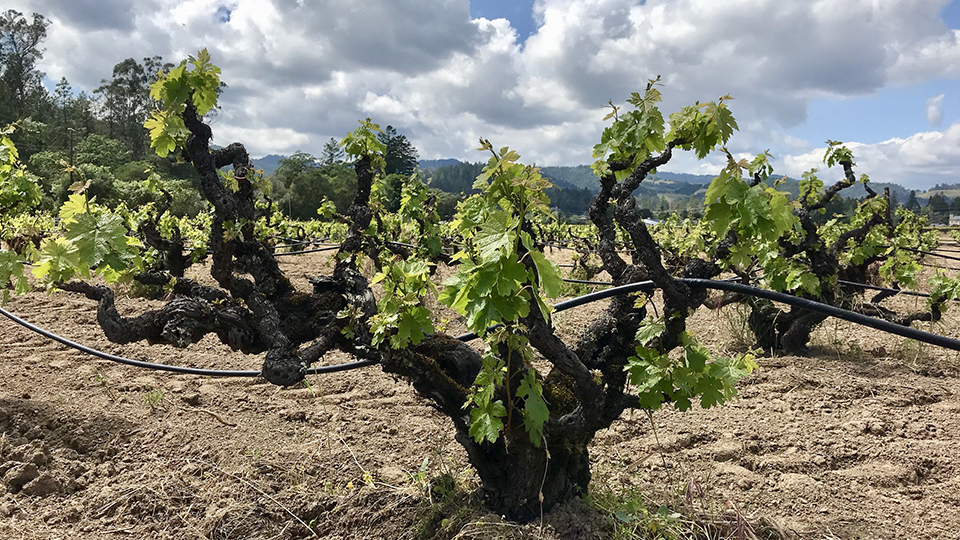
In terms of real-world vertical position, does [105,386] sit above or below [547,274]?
below

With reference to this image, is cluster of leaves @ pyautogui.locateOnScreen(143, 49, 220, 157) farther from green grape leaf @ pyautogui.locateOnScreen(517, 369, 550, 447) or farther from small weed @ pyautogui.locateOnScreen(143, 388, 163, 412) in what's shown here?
small weed @ pyautogui.locateOnScreen(143, 388, 163, 412)

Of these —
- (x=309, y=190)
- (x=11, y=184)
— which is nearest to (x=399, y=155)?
(x=309, y=190)

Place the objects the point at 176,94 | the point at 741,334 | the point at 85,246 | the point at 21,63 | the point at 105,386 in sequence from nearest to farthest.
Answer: the point at 85,246 → the point at 176,94 → the point at 105,386 → the point at 741,334 → the point at 21,63

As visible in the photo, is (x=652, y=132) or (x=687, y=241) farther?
(x=687, y=241)

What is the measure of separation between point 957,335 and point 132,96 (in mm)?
54973

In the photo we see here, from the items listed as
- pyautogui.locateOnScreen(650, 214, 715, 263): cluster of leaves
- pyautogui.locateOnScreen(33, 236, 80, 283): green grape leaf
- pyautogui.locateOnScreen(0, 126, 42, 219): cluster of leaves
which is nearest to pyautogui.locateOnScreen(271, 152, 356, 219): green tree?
pyautogui.locateOnScreen(650, 214, 715, 263): cluster of leaves

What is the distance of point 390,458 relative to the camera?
320 cm

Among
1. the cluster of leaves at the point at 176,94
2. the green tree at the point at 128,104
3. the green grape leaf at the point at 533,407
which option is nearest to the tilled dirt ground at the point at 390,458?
the green grape leaf at the point at 533,407

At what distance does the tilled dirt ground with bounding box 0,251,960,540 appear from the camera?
258 cm

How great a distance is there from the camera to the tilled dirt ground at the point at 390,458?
258 centimetres

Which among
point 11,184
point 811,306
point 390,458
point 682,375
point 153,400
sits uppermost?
point 11,184

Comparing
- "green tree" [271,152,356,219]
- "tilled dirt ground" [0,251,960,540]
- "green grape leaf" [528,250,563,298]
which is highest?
"green tree" [271,152,356,219]

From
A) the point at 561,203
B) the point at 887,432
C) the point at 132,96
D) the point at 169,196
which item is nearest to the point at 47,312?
the point at 169,196

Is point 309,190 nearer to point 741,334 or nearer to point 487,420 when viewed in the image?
point 741,334
